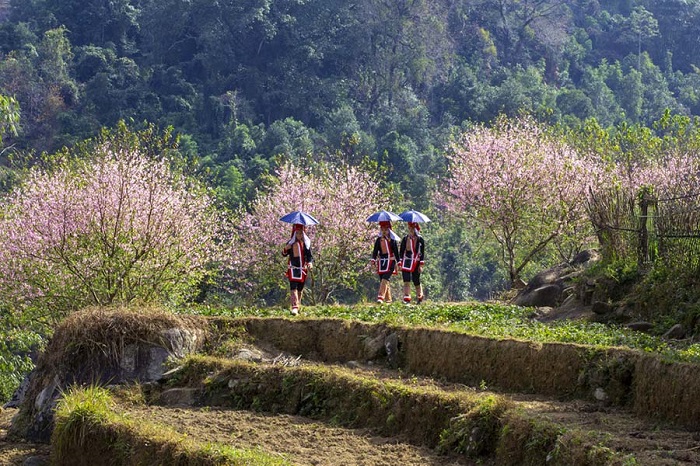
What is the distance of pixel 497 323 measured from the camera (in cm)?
1686

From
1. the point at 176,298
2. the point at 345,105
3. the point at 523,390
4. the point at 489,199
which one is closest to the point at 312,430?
the point at 523,390

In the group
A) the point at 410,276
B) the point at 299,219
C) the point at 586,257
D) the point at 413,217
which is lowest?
the point at 410,276

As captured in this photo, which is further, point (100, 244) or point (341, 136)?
point (341, 136)

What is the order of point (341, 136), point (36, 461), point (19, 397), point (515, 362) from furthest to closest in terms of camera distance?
1. point (341, 136)
2. point (19, 397)
3. point (36, 461)
4. point (515, 362)

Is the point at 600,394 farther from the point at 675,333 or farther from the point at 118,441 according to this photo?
the point at 118,441

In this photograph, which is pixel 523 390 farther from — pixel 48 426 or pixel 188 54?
pixel 188 54

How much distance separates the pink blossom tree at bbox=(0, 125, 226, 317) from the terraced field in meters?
4.33

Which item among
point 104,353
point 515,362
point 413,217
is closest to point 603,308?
point 515,362

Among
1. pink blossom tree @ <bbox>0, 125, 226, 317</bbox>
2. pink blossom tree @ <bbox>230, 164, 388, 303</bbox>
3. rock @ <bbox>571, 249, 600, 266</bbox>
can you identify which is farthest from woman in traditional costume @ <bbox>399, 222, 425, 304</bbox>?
pink blossom tree @ <bbox>230, 164, 388, 303</bbox>

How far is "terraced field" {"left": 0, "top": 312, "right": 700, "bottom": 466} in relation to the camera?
1099cm

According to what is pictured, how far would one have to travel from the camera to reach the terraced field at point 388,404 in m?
11.0

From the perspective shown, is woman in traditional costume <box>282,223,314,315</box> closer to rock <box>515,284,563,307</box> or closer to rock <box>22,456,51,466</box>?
rock <box>515,284,563,307</box>

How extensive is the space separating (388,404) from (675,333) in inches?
164

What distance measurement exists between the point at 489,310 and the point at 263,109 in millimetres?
56786
